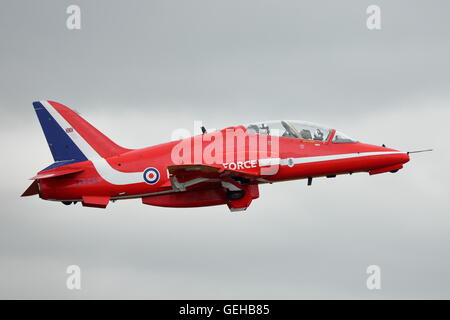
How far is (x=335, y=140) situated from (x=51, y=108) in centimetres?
1388

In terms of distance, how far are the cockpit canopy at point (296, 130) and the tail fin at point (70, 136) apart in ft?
22.2

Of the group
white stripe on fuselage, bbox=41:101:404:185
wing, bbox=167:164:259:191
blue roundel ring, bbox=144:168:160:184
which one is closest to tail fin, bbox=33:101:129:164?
white stripe on fuselage, bbox=41:101:404:185

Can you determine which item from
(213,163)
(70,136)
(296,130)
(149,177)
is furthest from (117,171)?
(296,130)

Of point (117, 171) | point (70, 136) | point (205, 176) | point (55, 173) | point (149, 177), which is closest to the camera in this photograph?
point (205, 176)

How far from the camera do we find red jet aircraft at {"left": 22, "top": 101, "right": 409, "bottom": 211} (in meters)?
Result: 34.4

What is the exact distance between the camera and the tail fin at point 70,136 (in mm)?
35969

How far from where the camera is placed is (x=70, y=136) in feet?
119

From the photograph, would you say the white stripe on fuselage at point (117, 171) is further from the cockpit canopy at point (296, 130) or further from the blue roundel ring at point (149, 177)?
the cockpit canopy at point (296, 130)

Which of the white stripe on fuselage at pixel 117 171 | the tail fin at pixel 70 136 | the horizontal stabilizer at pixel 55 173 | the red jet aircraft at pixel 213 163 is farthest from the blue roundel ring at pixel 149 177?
the horizontal stabilizer at pixel 55 173

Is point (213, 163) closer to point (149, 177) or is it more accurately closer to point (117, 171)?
point (149, 177)

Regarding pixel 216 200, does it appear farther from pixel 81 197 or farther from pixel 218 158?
pixel 81 197

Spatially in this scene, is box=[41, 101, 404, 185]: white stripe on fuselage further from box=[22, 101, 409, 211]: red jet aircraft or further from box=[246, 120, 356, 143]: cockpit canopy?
box=[246, 120, 356, 143]: cockpit canopy

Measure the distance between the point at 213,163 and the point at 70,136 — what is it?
7.37 m

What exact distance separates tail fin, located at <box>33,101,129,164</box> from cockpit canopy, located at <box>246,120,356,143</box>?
6754 millimetres
